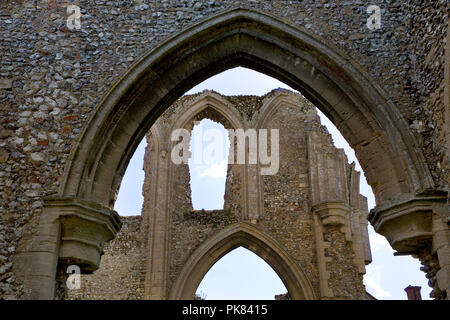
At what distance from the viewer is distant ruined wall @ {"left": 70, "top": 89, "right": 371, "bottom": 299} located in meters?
11.2

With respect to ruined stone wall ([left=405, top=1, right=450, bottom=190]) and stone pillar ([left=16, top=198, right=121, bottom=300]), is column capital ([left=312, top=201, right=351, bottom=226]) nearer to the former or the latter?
ruined stone wall ([left=405, top=1, right=450, bottom=190])

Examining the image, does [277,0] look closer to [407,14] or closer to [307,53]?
[307,53]

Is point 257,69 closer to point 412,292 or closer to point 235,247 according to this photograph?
point 235,247

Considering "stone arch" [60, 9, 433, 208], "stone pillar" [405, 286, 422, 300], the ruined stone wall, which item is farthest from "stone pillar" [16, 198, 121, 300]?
"stone pillar" [405, 286, 422, 300]

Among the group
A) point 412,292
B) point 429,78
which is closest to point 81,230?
point 429,78

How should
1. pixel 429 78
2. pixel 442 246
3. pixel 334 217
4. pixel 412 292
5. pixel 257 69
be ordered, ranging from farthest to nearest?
pixel 412 292 < pixel 334 217 < pixel 257 69 < pixel 429 78 < pixel 442 246

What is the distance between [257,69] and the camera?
18.3ft

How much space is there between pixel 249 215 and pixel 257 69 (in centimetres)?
663

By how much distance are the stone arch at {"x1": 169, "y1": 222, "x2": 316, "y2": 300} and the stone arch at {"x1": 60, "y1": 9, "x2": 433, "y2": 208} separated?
6545 millimetres

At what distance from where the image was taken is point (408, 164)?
14.9ft

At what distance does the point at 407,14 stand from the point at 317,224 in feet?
23.3
